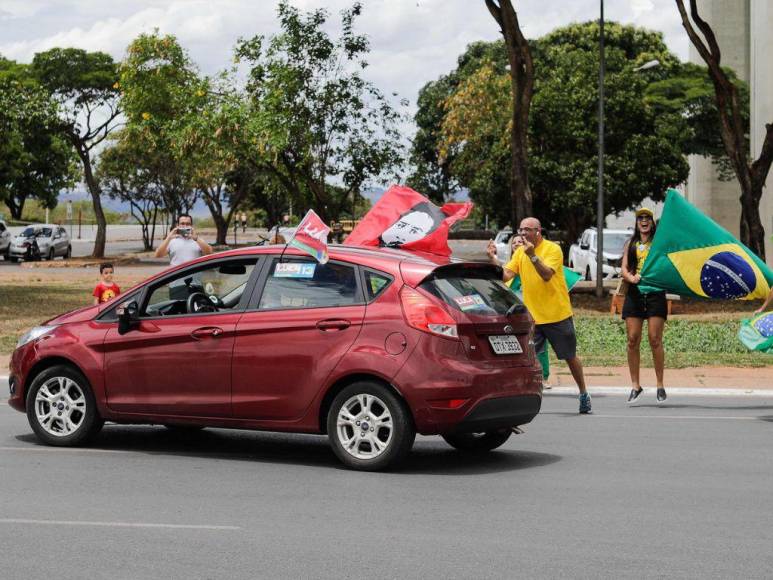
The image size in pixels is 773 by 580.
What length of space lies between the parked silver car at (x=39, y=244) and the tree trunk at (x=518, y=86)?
27656 millimetres

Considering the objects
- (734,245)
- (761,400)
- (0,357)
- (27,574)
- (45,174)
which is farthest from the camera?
(45,174)

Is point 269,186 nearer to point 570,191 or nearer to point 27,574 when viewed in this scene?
point 570,191

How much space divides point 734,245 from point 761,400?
1884 mm

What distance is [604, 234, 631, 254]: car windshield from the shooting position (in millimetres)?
39688

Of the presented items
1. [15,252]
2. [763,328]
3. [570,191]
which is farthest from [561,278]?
[15,252]

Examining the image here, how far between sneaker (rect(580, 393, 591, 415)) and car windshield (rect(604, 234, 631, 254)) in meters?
27.3

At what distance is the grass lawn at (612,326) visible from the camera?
17734mm

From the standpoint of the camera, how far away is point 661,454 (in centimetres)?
983

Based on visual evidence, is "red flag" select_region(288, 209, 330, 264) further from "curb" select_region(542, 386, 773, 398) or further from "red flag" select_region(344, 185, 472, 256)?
"curb" select_region(542, 386, 773, 398)

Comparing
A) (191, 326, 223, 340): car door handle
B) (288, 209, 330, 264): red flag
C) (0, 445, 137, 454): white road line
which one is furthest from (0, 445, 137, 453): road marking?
(288, 209, 330, 264): red flag

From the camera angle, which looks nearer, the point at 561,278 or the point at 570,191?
the point at 561,278

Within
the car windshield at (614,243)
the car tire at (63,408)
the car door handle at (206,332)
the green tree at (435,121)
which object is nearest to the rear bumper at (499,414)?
the car door handle at (206,332)

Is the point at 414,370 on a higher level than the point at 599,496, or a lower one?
higher

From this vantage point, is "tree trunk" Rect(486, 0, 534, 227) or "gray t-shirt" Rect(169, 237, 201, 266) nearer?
"gray t-shirt" Rect(169, 237, 201, 266)
